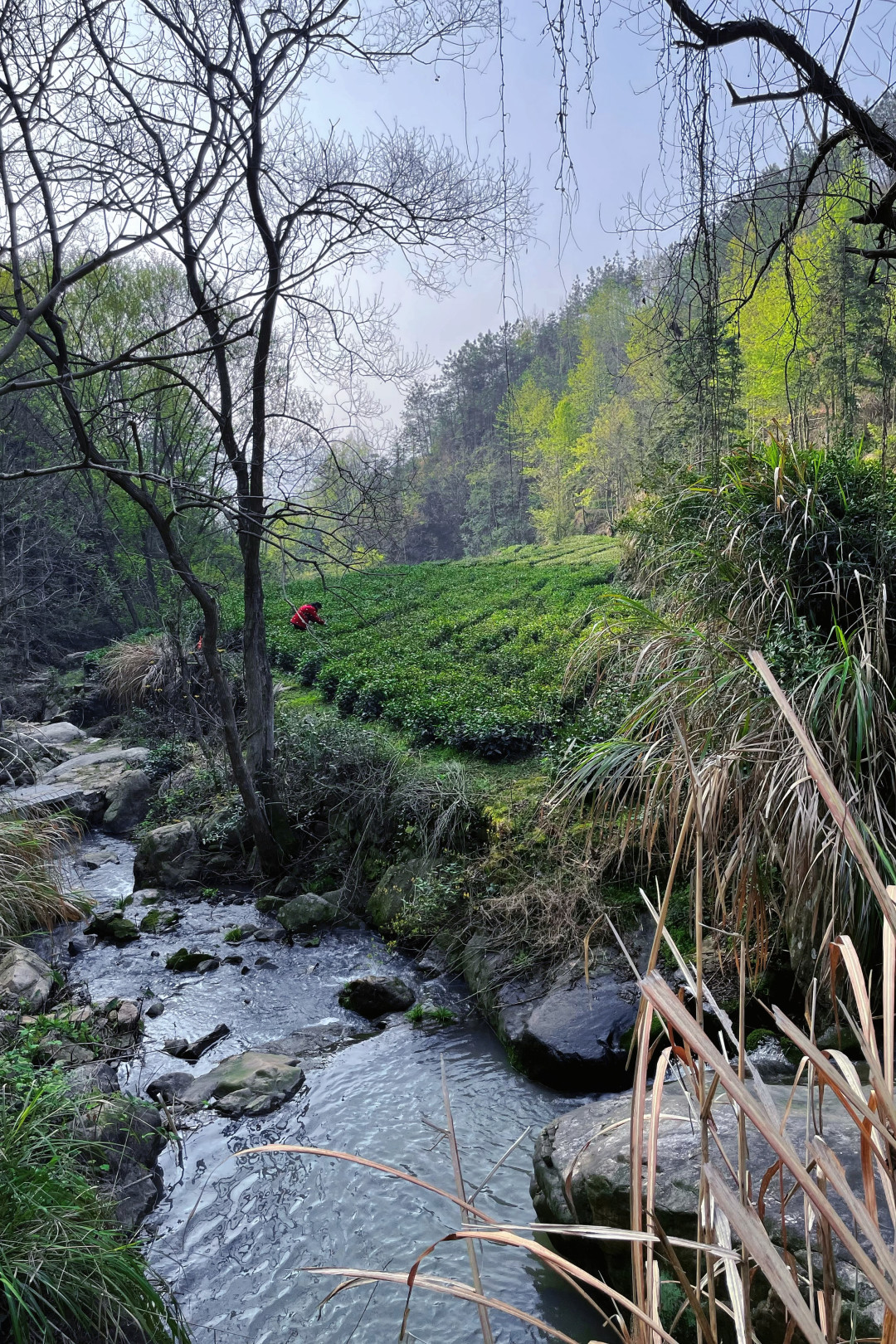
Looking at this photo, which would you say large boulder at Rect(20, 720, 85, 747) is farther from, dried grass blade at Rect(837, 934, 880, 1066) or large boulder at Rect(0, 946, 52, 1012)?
dried grass blade at Rect(837, 934, 880, 1066)

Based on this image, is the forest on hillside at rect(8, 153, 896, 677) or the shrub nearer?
the forest on hillside at rect(8, 153, 896, 677)

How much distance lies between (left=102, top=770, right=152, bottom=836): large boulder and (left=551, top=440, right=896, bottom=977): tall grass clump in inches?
241

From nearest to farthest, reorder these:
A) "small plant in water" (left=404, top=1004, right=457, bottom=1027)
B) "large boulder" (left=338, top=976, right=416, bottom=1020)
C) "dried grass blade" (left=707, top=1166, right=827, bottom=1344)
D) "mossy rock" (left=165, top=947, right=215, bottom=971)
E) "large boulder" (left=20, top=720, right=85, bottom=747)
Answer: "dried grass blade" (left=707, top=1166, right=827, bottom=1344)
"small plant in water" (left=404, top=1004, right=457, bottom=1027)
"large boulder" (left=338, top=976, right=416, bottom=1020)
"mossy rock" (left=165, top=947, right=215, bottom=971)
"large boulder" (left=20, top=720, right=85, bottom=747)

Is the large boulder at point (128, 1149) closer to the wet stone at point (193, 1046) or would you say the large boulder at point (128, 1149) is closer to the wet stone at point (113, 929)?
the wet stone at point (193, 1046)

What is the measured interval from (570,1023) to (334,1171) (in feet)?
4.44

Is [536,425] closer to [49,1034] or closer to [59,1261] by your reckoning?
[49,1034]

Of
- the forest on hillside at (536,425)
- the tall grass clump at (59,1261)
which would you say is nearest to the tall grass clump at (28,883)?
the forest on hillside at (536,425)


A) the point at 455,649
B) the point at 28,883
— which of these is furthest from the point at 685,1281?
the point at 455,649

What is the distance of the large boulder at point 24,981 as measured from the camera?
175 inches

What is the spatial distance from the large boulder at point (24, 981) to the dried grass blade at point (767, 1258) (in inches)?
187

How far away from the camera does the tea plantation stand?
7629mm

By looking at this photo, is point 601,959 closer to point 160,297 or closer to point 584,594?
point 584,594

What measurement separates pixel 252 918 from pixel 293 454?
425 cm

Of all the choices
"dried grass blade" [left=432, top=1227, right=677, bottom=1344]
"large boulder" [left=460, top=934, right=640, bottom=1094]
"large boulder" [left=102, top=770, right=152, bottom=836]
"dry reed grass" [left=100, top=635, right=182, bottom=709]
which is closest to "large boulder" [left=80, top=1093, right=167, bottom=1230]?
"large boulder" [left=460, top=934, right=640, bottom=1094]
